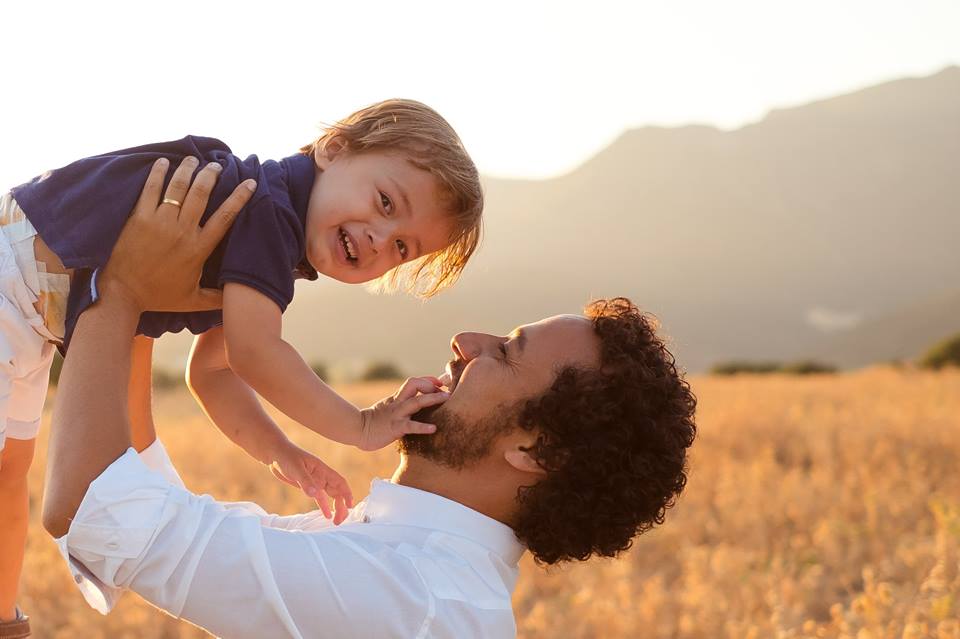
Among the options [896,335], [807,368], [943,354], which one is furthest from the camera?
[896,335]

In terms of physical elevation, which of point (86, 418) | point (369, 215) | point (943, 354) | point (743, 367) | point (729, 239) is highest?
point (369, 215)

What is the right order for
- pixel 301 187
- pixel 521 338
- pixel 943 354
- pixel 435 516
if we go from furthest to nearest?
1. pixel 943 354
2. pixel 301 187
3. pixel 521 338
4. pixel 435 516

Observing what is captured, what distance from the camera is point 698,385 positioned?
17.3 meters

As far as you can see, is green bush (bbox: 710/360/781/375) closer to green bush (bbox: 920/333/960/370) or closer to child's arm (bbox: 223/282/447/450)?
green bush (bbox: 920/333/960/370)

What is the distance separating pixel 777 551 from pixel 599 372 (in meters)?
3.75

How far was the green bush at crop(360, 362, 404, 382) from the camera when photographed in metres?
30.7

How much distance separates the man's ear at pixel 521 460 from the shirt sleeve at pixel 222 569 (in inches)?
20.3

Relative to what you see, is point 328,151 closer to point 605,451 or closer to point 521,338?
point 521,338

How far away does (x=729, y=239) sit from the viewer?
125 metres

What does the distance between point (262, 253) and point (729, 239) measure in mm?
127024

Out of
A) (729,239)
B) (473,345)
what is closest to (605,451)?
(473,345)

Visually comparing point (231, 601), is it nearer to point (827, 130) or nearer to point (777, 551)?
point (777, 551)

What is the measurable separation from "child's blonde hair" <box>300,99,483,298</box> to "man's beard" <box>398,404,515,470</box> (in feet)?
2.36

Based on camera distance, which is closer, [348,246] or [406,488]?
[406,488]
